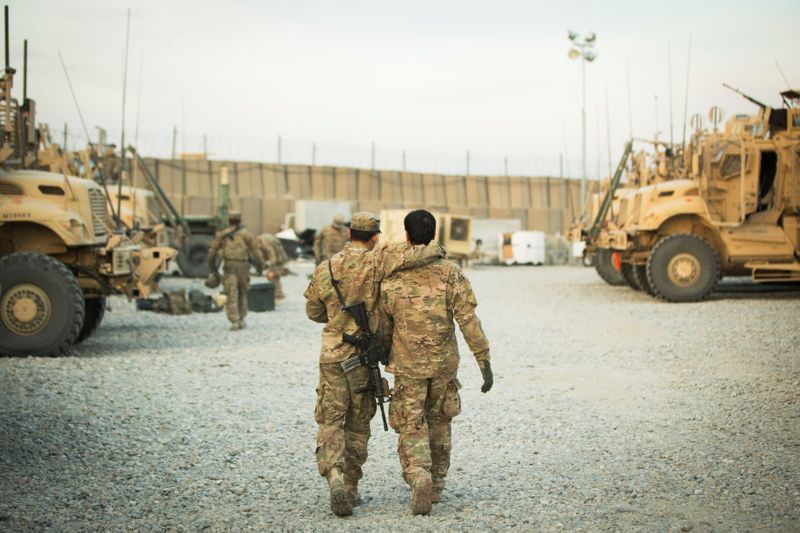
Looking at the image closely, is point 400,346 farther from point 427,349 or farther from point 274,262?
point 274,262

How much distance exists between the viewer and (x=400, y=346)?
534cm

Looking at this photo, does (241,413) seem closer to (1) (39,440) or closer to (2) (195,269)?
(1) (39,440)

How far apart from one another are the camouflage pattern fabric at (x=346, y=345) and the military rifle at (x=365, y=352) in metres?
0.03

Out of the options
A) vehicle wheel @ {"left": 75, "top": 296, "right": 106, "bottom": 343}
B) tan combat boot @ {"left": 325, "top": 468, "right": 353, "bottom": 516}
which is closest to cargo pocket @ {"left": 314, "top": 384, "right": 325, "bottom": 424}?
tan combat boot @ {"left": 325, "top": 468, "right": 353, "bottom": 516}

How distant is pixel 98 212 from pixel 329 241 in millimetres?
6309

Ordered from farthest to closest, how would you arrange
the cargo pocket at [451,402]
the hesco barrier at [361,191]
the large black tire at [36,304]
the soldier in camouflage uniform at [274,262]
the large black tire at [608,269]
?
the hesco barrier at [361,191]
the large black tire at [608,269]
the soldier in camouflage uniform at [274,262]
the large black tire at [36,304]
the cargo pocket at [451,402]

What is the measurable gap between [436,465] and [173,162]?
32892 millimetres

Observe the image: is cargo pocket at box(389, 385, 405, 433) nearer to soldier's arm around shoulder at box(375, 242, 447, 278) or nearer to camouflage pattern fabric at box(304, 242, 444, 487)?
camouflage pattern fabric at box(304, 242, 444, 487)

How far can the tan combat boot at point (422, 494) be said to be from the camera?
16.5 feet

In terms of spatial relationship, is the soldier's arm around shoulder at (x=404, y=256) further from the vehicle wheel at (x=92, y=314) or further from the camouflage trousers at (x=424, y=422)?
the vehicle wheel at (x=92, y=314)

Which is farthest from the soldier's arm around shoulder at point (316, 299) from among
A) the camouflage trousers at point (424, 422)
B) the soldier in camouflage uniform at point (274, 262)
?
the soldier in camouflage uniform at point (274, 262)

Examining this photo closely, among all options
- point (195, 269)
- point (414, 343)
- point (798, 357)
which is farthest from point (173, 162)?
point (414, 343)

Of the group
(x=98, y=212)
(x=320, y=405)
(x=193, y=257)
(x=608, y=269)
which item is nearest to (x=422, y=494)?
(x=320, y=405)

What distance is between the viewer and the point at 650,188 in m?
18.4
